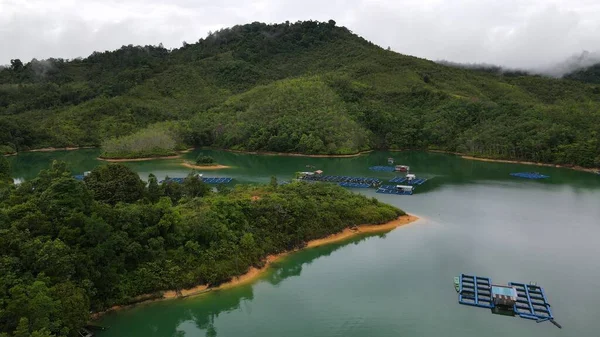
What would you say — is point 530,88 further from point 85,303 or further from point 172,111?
point 85,303

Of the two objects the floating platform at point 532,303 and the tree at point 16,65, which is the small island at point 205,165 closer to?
the floating platform at point 532,303

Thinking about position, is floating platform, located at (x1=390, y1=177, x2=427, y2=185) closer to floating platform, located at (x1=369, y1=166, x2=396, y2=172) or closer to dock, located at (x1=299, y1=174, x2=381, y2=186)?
dock, located at (x1=299, y1=174, x2=381, y2=186)

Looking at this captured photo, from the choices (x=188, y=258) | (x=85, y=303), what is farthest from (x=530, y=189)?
(x=85, y=303)

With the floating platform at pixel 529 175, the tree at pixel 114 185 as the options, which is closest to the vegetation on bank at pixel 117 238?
the tree at pixel 114 185

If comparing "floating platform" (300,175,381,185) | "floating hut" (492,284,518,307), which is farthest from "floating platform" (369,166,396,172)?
"floating hut" (492,284,518,307)

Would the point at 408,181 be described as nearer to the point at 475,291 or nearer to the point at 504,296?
the point at 475,291

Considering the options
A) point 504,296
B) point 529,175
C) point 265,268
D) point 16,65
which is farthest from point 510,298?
point 16,65
